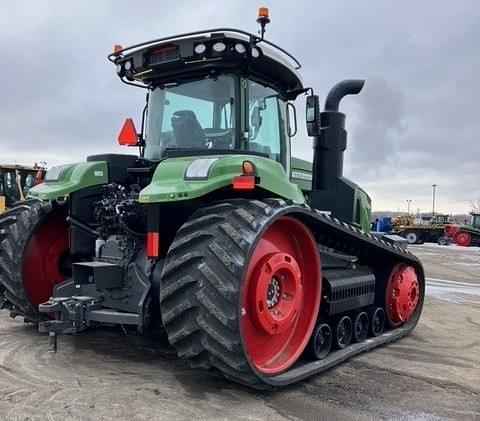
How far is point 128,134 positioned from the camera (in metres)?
5.57

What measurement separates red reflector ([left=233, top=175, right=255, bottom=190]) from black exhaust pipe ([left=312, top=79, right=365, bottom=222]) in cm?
292

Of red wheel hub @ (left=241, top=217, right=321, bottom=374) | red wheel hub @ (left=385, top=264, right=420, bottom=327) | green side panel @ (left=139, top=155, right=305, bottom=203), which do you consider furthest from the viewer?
red wheel hub @ (left=385, top=264, right=420, bottom=327)

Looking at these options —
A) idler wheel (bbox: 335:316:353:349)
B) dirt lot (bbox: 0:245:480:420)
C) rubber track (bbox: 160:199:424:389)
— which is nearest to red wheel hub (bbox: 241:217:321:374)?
rubber track (bbox: 160:199:424:389)

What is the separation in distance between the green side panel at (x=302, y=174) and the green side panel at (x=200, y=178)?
1873 millimetres

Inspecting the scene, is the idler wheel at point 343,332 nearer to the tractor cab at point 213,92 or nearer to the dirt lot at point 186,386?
the dirt lot at point 186,386

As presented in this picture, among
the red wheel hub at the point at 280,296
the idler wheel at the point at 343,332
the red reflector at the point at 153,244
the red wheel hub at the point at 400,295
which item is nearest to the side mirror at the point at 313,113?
the red wheel hub at the point at 280,296

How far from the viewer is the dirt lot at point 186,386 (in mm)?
3650

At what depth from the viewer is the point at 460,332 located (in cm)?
689

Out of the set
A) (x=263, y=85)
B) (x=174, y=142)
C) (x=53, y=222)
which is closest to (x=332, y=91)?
(x=263, y=85)

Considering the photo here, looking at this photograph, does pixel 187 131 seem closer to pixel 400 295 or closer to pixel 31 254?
pixel 31 254

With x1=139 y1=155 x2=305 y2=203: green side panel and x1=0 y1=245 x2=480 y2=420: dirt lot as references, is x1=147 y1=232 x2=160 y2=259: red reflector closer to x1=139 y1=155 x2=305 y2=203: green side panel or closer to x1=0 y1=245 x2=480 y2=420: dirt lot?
x1=139 y1=155 x2=305 y2=203: green side panel

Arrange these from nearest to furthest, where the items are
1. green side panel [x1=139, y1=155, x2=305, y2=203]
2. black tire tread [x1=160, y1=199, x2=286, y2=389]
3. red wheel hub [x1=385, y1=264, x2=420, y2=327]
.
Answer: black tire tread [x1=160, y1=199, x2=286, y2=389]
green side panel [x1=139, y1=155, x2=305, y2=203]
red wheel hub [x1=385, y1=264, x2=420, y2=327]

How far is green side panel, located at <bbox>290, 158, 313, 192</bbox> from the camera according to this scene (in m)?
6.17

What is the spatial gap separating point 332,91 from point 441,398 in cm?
387
